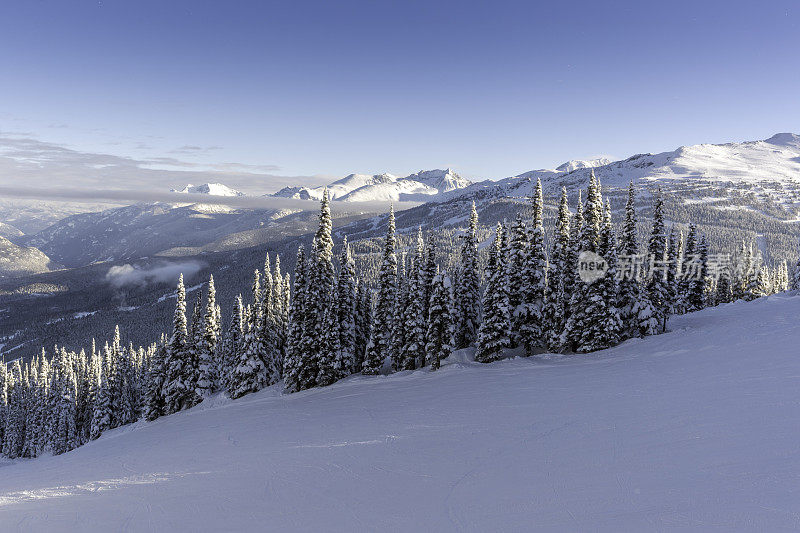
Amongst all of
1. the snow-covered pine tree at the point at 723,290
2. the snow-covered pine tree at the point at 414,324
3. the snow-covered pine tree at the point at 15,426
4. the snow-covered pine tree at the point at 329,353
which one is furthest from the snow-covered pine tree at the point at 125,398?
the snow-covered pine tree at the point at 723,290

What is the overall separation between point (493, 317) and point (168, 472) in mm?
26205

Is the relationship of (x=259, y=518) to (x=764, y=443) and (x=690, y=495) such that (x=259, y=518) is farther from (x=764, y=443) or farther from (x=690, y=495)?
(x=764, y=443)

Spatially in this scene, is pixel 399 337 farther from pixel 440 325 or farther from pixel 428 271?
pixel 428 271

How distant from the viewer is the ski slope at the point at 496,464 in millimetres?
8875

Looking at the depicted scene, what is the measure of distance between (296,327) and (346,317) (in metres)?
4.92


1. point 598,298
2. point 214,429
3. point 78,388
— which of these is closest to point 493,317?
point 598,298

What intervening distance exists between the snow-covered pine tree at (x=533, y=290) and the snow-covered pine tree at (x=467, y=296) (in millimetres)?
6204

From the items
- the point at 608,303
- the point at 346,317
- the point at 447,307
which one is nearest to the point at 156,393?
the point at 346,317

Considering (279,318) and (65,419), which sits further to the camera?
(65,419)

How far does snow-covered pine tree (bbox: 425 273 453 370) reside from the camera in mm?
37781

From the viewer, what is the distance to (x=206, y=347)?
49.2m

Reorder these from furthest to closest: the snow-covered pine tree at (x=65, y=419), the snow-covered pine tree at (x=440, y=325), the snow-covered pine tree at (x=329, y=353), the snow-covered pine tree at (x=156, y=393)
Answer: the snow-covered pine tree at (x=65, y=419) < the snow-covered pine tree at (x=156, y=393) < the snow-covered pine tree at (x=329, y=353) < the snow-covered pine tree at (x=440, y=325)

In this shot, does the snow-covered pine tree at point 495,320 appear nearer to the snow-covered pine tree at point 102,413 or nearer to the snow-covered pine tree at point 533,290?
the snow-covered pine tree at point 533,290

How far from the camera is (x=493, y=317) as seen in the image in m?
36.2
